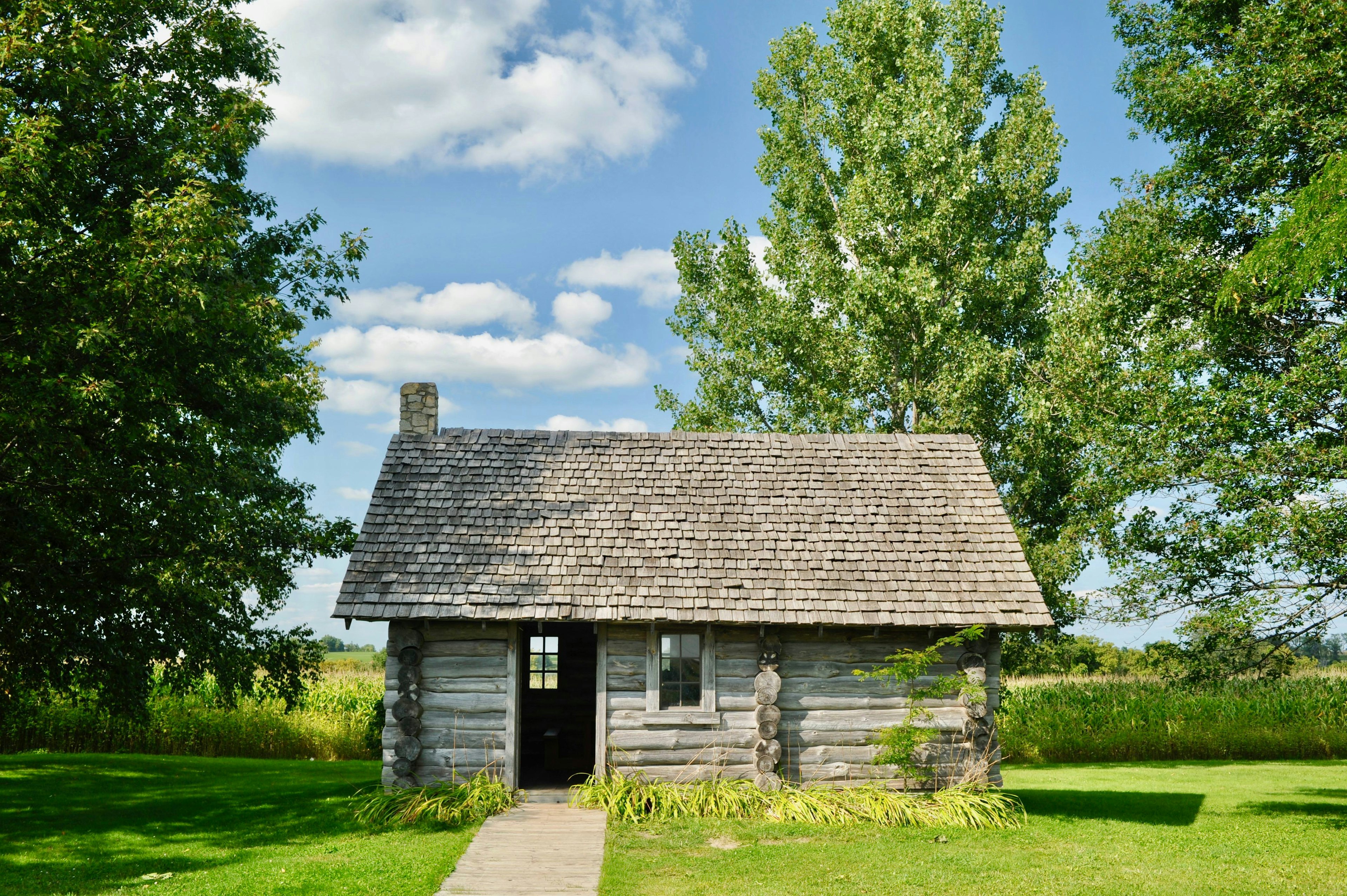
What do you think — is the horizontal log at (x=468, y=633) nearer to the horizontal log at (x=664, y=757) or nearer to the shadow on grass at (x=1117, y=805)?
the horizontal log at (x=664, y=757)

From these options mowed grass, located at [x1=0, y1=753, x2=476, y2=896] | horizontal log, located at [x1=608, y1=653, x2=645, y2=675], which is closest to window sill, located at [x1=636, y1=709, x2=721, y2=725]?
horizontal log, located at [x1=608, y1=653, x2=645, y2=675]

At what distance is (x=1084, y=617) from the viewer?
19.9m

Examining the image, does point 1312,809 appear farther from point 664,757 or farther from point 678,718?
point 664,757

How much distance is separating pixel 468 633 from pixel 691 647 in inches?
126

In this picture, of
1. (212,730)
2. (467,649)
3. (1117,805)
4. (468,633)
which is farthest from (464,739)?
(212,730)

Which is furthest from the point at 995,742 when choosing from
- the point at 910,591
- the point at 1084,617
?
the point at 1084,617

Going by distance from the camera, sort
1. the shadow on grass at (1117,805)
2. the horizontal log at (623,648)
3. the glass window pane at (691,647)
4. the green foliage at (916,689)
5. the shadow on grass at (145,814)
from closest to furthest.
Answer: the shadow on grass at (145,814)
the green foliage at (916,689)
the horizontal log at (623,648)
the glass window pane at (691,647)
the shadow on grass at (1117,805)

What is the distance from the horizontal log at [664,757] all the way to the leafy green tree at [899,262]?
421 inches

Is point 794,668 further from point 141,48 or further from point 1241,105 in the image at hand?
point 141,48

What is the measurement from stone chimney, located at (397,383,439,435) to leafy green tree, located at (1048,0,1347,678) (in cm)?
1223

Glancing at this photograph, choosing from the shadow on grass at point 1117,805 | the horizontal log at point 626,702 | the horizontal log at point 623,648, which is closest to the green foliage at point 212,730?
the horizontal log at point 626,702

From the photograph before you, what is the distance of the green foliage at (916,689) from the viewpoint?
12.8 meters

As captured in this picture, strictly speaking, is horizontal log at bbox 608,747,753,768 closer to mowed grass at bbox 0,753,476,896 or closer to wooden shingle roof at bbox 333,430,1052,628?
wooden shingle roof at bbox 333,430,1052,628

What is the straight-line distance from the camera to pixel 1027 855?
36.8ft
